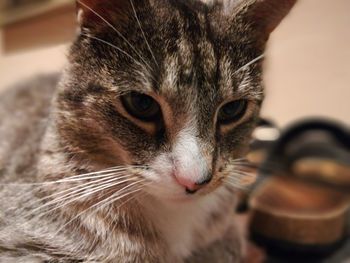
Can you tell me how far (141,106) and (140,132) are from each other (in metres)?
0.04

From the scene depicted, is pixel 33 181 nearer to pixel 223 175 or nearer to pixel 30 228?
pixel 30 228

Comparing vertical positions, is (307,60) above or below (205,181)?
above

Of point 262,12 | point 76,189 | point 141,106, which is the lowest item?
point 76,189

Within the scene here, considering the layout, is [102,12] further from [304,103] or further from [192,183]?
[304,103]

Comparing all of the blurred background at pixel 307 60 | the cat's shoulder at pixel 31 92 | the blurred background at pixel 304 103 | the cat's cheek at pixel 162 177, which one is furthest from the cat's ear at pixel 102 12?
the blurred background at pixel 307 60

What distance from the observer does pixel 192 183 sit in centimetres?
64

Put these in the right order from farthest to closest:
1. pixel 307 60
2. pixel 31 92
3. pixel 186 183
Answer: pixel 307 60
pixel 31 92
pixel 186 183

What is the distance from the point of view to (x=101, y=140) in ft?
2.34

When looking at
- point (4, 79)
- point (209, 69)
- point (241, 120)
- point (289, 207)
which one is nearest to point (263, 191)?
point (289, 207)

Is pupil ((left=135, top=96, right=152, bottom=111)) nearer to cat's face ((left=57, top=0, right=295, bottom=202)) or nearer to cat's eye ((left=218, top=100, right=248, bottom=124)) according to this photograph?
cat's face ((left=57, top=0, right=295, bottom=202))

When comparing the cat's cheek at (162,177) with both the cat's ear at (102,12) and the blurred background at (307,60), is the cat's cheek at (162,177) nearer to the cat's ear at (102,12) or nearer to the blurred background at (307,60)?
the cat's ear at (102,12)

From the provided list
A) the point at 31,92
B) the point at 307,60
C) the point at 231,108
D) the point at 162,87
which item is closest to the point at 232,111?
the point at 231,108

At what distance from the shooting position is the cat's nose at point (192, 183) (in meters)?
0.63

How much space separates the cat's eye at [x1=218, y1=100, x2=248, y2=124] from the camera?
28.8 inches
